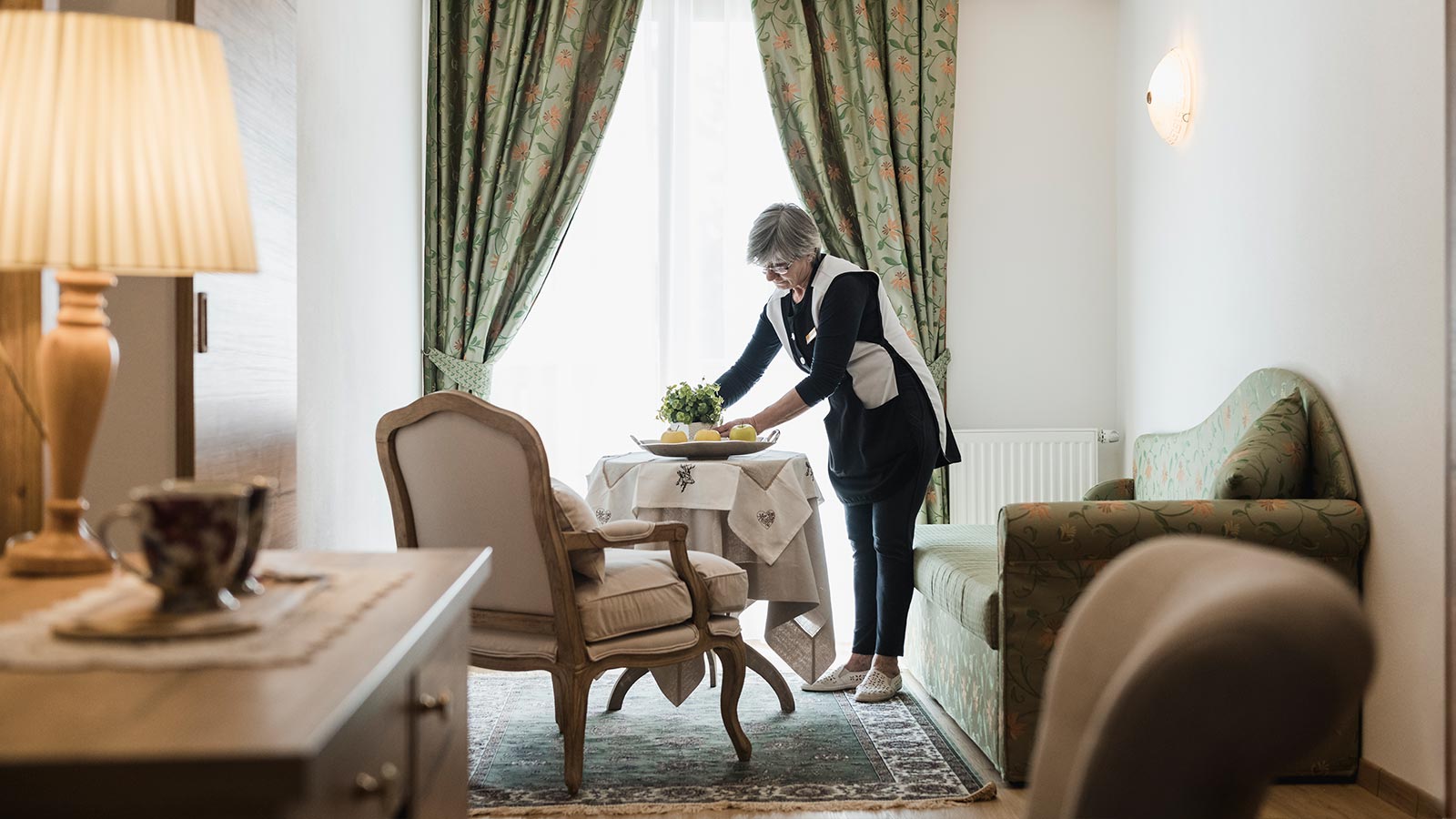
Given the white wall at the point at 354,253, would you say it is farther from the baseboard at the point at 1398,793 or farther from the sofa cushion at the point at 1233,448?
the baseboard at the point at 1398,793

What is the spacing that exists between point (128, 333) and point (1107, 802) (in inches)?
71.0

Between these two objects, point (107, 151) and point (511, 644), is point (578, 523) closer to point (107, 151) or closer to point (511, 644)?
point (511, 644)

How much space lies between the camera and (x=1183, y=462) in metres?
3.83

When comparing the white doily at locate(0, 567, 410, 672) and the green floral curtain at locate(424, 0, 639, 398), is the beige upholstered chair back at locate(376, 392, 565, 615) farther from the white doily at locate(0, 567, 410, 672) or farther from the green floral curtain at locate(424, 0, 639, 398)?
the green floral curtain at locate(424, 0, 639, 398)

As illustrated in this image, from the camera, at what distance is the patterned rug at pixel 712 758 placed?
2.88 metres

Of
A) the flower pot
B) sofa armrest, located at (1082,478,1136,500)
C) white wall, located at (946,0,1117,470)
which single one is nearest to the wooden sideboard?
the flower pot

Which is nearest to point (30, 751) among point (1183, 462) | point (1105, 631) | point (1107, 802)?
point (1107, 802)

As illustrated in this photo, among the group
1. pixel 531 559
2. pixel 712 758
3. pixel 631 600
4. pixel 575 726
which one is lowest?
pixel 712 758

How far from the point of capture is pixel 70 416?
1284 mm

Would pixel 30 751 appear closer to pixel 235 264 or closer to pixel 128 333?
pixel 235 264

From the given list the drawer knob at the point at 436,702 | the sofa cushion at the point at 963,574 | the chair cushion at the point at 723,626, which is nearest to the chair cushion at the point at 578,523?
the chair cushion at the point at 723,626

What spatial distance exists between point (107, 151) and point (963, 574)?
2.58 m

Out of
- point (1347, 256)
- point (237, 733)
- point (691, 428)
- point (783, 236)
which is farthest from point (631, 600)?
point (237, 733)

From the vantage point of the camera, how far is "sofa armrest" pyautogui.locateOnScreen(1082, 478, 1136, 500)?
13.9 feet
